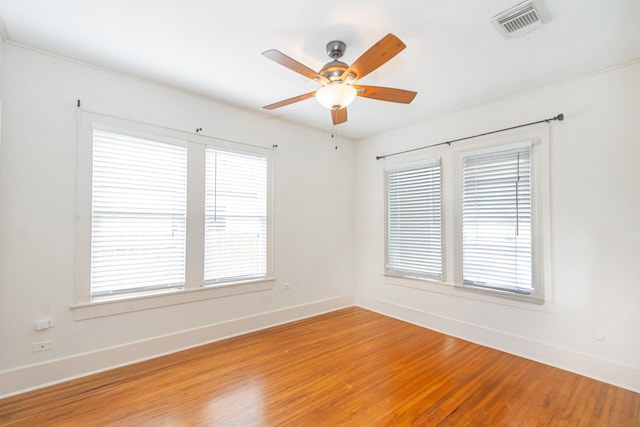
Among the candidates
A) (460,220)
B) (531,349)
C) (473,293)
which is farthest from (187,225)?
(531,349)

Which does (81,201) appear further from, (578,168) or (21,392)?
(578,168)

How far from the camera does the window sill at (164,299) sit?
271 centimetres

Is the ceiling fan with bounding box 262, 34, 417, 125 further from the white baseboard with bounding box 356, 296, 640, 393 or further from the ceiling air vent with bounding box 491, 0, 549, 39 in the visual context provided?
the white baseboard with bounding box 356, 296, 640, 393

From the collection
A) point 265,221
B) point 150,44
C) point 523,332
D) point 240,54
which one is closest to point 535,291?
Answer: point 523,332

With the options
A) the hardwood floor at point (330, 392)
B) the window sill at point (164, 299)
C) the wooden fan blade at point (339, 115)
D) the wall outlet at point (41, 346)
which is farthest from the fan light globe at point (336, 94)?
the wall outlet at point (41, 346)

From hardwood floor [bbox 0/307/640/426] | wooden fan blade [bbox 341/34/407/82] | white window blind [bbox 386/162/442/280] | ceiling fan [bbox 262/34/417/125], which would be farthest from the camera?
white window blind [bbox 386/162/442/280]

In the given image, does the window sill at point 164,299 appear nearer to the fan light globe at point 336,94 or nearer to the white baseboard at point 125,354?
the white baseboard at point 125,354

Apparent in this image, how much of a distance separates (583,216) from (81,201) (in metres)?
4.73

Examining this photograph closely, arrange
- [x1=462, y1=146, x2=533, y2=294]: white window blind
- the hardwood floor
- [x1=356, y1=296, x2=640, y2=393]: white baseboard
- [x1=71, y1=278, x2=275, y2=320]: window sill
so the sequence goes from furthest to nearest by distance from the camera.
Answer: [x1=462, y1=146, x2=533, y2=294]: white window blind → [x1=71, y1=278, x2=275, y2=320]: window sill → [x1=356, y1=296, x2=640, y2=393]: white baseboard → the hardwood floor

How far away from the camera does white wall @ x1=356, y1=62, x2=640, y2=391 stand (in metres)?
2.61

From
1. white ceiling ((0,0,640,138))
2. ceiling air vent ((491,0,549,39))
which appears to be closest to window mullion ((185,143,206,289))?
white ceiling ((0,0,640,138))

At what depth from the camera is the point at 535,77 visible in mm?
2924

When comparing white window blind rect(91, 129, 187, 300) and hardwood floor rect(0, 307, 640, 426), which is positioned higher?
white window blind rect(91, 129, 187, 300)

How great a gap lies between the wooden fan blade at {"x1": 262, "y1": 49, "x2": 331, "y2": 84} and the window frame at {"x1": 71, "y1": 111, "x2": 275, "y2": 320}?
174 cm
